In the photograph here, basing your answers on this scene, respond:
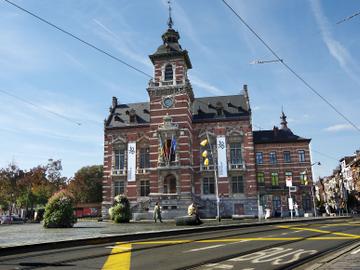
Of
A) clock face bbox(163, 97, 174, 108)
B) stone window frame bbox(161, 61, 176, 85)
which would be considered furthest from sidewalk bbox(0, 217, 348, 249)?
stone window frame bbox(161, 61, 176, 85)

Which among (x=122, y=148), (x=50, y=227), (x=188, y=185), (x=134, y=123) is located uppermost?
(x=134, y=123)

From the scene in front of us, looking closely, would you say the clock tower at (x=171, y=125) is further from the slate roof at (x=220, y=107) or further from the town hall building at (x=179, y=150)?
the slate roof at (x=220, y=107)

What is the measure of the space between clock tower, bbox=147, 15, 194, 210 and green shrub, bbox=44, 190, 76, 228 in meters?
21.8

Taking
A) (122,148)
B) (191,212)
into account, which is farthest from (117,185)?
(191,212)

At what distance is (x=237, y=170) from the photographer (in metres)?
47.8

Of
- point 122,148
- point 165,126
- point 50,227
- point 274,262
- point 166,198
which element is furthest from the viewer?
point 122,148

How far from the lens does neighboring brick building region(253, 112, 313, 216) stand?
167 ft

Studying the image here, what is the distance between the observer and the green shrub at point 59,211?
22641 millimetres

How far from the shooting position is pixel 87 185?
2810 inches

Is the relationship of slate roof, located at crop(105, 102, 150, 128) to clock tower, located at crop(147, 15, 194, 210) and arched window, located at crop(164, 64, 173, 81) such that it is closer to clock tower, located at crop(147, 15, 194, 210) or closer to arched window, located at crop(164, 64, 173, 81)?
clock tower, located at crop(147, 15, 194, 210)

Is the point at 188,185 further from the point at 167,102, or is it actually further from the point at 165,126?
the point at 167,102

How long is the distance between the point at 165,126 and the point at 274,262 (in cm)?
4004

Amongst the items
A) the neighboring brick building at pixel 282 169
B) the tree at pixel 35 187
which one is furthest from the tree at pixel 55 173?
the neighboring brick building at pixel 282 169

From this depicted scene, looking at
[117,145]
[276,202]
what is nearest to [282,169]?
[276,202]
